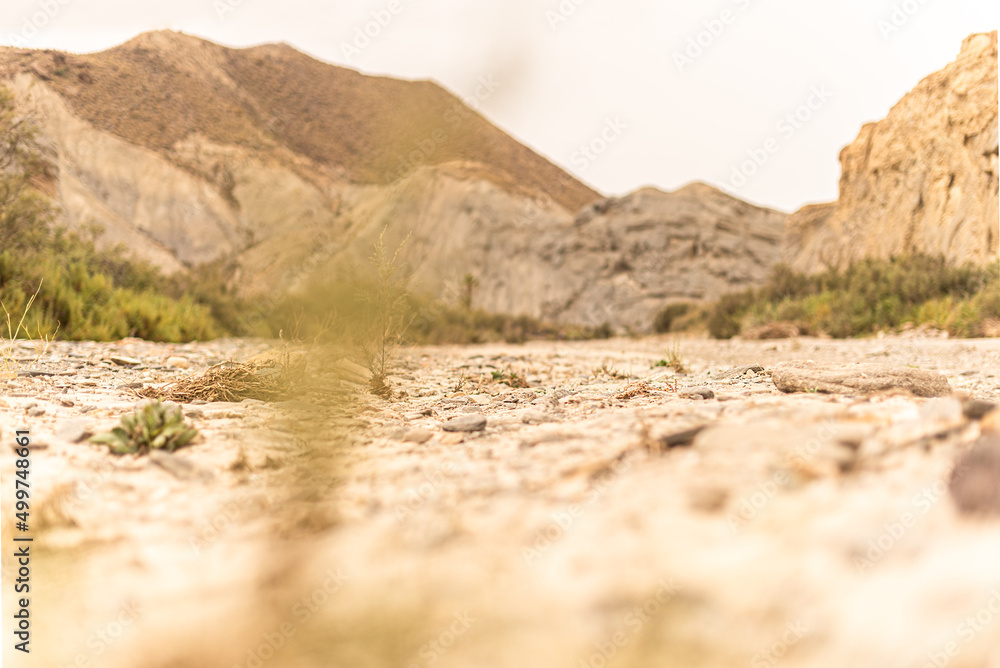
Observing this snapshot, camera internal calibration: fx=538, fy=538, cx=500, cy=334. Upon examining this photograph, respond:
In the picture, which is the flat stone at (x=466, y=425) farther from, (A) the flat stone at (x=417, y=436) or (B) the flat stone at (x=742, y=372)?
(B) the flat stone at (x=742, y=372)

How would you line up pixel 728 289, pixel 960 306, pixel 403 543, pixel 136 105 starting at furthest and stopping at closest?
pixel 136 105 < pixel 728 289 < pixel 960 306 < pixel 403 543

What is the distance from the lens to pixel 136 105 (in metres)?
30.2

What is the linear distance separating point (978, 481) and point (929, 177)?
20505 mm

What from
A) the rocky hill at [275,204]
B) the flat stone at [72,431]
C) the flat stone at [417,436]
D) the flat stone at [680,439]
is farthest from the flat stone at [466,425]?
the rocky hill at [275,204]

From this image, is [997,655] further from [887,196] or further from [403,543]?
[887,196]

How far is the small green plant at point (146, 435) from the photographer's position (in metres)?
1.99

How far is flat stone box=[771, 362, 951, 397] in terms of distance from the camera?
2.56 m

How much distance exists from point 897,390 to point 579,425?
150 cm

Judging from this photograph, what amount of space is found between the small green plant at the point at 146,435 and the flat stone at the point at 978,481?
2.45 metres

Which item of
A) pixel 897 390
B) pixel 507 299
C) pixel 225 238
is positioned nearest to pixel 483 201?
pixel 507 299

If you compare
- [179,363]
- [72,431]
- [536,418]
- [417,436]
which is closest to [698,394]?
[536,418]

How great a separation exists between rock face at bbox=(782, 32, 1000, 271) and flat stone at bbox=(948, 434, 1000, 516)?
14815 mm

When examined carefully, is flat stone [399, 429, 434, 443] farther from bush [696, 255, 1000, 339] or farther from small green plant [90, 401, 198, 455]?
bush [696, 255, 1000, 339]

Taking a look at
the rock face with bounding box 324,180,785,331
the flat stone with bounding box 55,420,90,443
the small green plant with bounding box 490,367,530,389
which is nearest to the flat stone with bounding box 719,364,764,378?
the small green plant with bounding box 490,367,530,389
